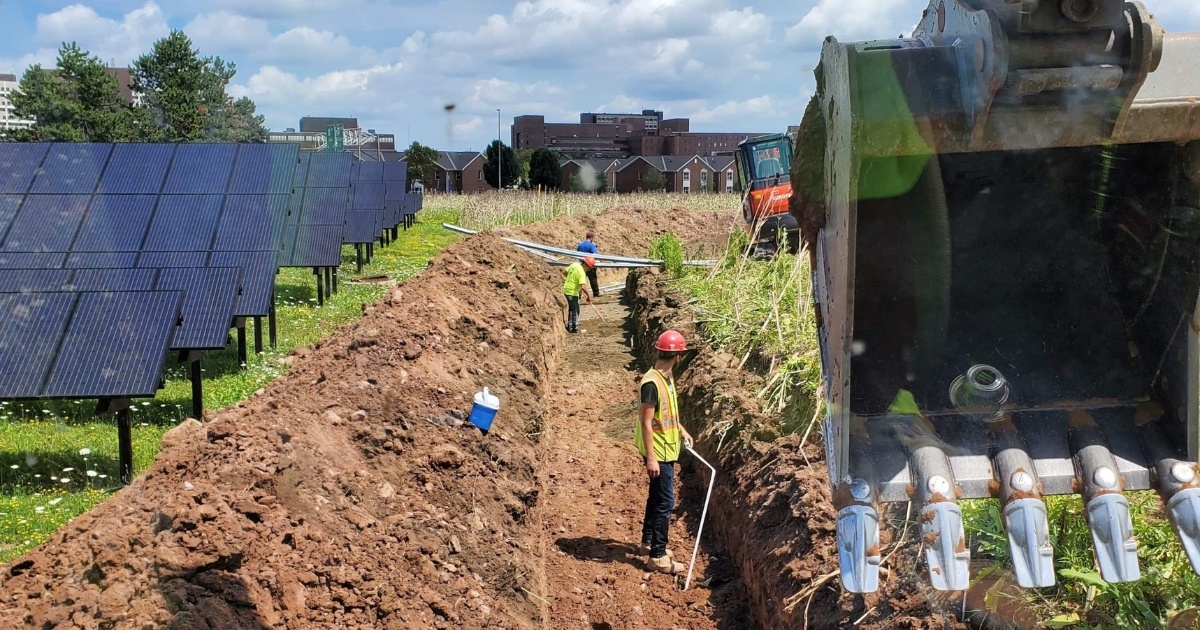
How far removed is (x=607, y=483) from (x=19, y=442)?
458 cm

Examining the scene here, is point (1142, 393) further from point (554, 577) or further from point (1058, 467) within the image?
point (554, 577)

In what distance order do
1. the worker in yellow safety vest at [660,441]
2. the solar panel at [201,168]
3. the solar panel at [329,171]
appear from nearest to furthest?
1. the worker in yellow safety vest at [660,441]
2. the solar panel at [201,168]
3. the solar panel at [329,171]

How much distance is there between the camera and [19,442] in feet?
23.4

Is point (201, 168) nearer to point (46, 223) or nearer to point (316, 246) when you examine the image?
point (46, 223)

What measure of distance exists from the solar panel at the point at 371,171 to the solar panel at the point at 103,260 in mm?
17181

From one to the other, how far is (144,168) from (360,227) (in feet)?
27.0

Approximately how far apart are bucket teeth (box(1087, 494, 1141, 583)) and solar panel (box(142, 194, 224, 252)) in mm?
9035

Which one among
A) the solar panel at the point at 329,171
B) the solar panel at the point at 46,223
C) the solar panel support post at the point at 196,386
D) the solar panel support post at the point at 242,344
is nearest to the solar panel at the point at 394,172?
the solar panel at the point at 329,171

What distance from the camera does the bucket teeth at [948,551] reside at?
2846mm

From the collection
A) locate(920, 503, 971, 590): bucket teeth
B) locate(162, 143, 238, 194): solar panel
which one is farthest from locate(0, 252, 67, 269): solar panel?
locate(920, 503, 971, 590): bucket teeth

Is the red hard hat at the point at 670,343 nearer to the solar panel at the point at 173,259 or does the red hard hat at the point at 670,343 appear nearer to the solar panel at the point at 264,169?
the solar panel at the point at 173,259

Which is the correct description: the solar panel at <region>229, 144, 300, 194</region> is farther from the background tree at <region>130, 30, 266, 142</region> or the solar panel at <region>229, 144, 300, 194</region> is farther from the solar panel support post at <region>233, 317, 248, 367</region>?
the background tree at <region>130, 30, 266, 142</region>

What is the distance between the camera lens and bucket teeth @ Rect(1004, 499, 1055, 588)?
286cm

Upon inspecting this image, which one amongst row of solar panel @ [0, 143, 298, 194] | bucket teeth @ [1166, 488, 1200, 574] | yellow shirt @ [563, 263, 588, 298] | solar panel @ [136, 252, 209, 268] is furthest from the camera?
yellow shirt @ [563, 263, 588, 298]
